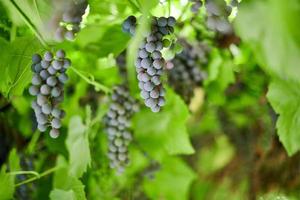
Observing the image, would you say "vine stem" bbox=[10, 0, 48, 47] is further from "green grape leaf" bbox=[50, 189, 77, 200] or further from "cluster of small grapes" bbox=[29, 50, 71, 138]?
"green grape leaf" bbox=[50, 189, 77, 200]

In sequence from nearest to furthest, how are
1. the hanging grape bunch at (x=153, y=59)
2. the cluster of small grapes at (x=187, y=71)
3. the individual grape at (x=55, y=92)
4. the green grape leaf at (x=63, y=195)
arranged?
the hanging grape bunch at (x=153, y=59) → the individual grape at (x=55, y=92) → the green grape leaf at (x=63, y=195) → the cluster of small grapes at (x=187, y=71)

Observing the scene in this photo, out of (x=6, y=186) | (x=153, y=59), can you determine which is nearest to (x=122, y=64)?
(x=6, y=186)

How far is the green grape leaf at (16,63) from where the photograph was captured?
0.94 meters

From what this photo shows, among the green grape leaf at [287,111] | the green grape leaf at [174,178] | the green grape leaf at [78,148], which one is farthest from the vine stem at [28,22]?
the green grape leaf at [174,178]

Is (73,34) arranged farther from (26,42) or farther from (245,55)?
(245,55)

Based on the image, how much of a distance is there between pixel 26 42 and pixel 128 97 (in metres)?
0.28

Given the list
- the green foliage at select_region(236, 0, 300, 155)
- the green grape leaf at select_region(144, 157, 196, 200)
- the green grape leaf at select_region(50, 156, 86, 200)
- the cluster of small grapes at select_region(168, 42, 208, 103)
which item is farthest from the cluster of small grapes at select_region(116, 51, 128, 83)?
the green foliage at select_region(236, 0, 300, 155)

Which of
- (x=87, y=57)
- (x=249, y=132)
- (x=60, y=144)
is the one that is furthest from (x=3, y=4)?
(x=249, y=132)

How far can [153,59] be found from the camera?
77 centimetres

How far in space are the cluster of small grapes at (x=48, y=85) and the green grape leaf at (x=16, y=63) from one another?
68 millimetres

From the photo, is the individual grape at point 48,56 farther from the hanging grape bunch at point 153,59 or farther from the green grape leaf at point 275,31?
the green grape leaf at point 275,31

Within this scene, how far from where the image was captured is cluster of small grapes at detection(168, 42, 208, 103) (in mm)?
1341

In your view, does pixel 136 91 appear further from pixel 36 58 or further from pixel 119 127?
pixel 36 58

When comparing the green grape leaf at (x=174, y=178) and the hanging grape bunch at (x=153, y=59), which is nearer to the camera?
the hanging grape bunch at (x=153, y=59)
